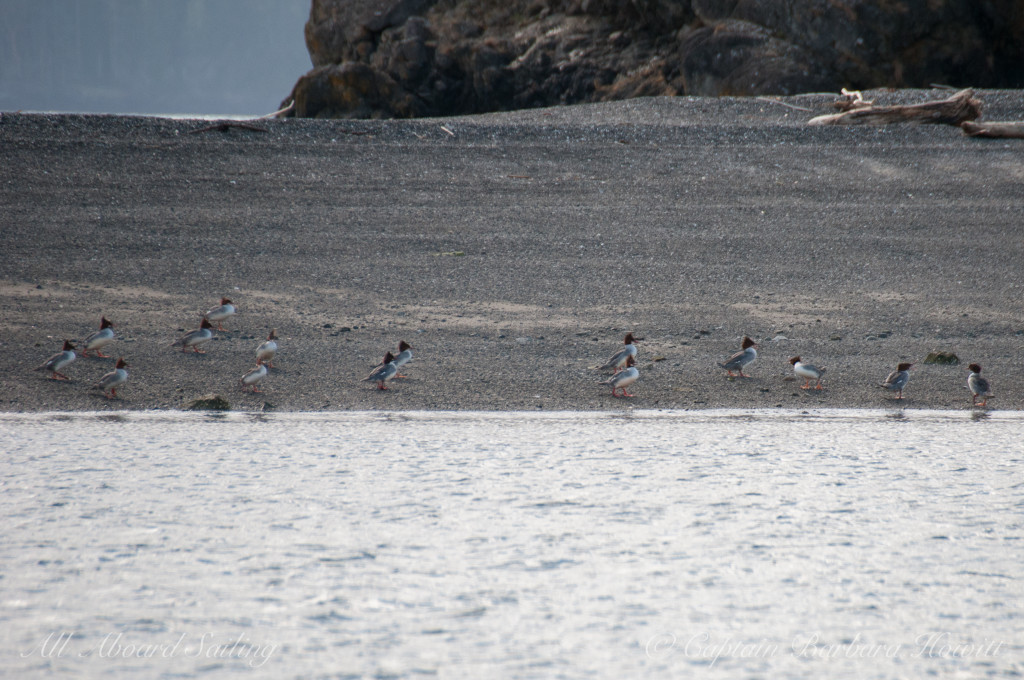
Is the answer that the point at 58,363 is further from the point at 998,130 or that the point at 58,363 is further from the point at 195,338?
the point at 998,130

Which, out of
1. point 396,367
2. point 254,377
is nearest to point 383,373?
point 396,367

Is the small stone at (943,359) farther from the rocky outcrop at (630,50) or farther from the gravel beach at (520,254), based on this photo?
the rocky outcrop at (630,50)

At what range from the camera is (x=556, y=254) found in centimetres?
1137

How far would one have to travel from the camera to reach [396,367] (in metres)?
7.64

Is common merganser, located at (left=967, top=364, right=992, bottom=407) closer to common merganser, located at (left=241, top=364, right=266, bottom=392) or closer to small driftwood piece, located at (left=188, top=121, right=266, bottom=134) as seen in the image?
common merganser, located at (left=241, top=364, right=266, bottom=392)

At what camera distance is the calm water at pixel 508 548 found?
3.47m

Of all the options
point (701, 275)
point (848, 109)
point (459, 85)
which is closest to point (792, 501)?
point (701, 275)

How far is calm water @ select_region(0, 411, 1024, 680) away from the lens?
347cm

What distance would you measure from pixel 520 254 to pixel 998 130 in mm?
9551

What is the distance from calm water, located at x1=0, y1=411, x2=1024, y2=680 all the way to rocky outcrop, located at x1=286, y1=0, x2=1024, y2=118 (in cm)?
1528

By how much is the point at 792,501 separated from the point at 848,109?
1371 centimetres

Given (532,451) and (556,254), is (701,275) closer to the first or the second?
(556,254)

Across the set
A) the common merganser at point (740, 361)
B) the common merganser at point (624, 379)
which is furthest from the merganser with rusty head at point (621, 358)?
the common merganser at point (740, 361)

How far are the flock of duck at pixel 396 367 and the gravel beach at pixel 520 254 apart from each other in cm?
13
